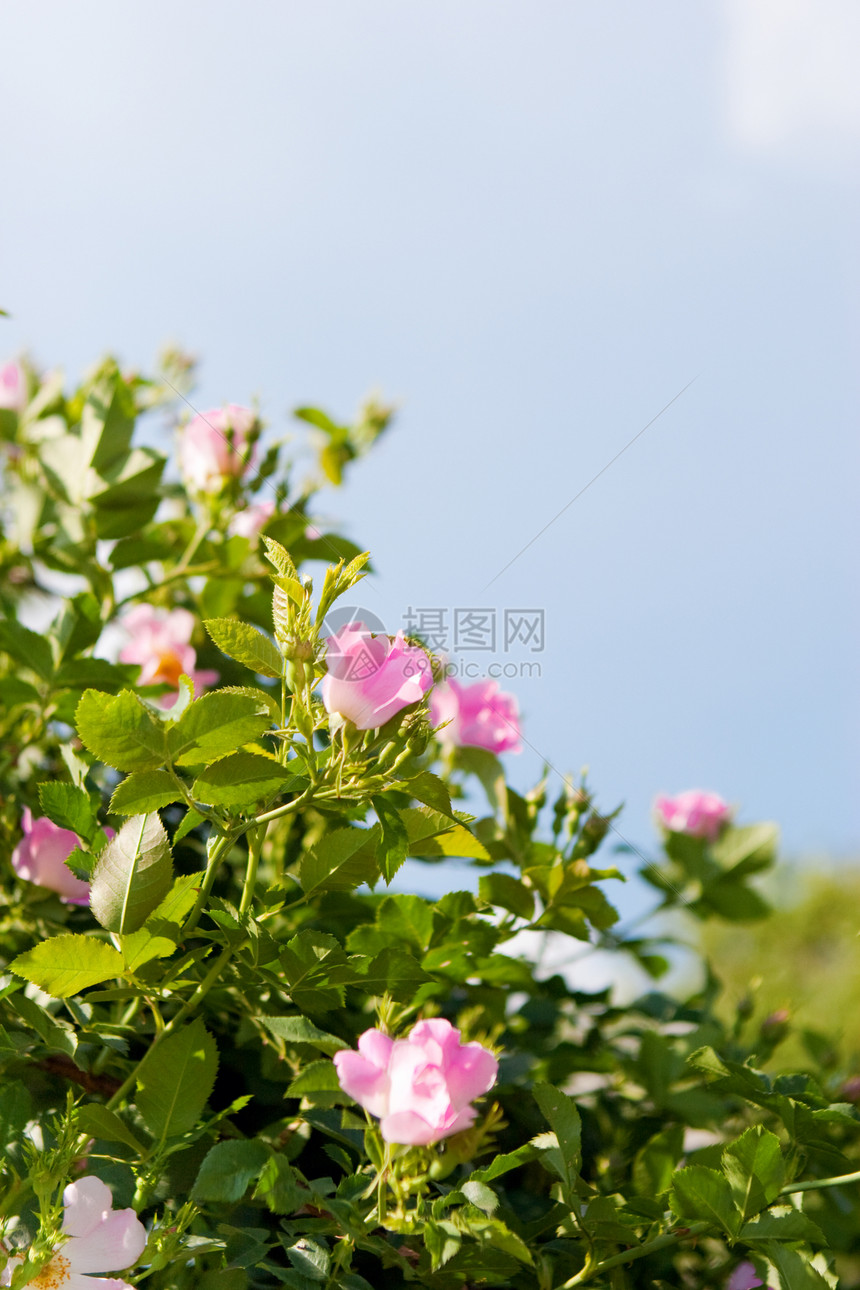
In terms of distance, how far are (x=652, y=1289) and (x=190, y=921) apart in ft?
1.01

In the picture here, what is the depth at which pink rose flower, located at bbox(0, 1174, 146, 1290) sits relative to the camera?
0.36 m

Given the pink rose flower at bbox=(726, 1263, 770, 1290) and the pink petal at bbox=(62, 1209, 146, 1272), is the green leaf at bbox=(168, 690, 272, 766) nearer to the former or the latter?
the pink petal at bbox=(62, 1209, 146, 1272)

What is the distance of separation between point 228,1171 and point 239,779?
0.50ft

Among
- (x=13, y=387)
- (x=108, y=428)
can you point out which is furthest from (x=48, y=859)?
(x=13, y=387)

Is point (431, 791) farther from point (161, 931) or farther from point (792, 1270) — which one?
point (792, 1270)

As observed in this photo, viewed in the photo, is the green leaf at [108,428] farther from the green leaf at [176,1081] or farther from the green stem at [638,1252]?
the green stem at [638,1252]

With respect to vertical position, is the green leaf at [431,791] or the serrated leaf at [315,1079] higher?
the green leaf at [431,791]

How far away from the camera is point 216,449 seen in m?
0.75

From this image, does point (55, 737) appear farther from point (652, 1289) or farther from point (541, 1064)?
point (652, 1289)

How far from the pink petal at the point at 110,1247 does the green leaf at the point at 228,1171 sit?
0.08ft

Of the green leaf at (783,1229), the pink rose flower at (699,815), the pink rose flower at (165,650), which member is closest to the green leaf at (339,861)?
the green leaf at (783,1229)

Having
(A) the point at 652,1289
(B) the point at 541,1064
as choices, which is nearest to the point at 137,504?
(B) the point at 541,1064

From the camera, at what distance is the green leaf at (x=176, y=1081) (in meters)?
0.39

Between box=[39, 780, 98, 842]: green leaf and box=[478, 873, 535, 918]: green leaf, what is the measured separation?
21 centimetres
